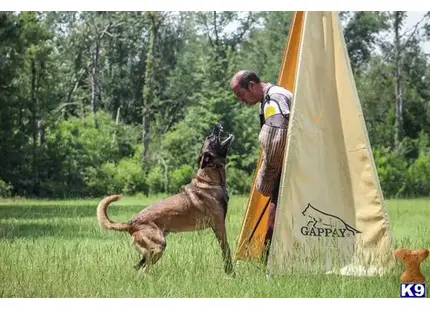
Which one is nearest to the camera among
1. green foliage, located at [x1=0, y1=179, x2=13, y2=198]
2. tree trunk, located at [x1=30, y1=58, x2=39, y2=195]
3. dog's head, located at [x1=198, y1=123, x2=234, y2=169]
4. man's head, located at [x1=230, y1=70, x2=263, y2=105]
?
dog's head, located at [x1=198, y1=123, x2=234, y2=169]

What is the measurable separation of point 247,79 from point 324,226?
0.98m

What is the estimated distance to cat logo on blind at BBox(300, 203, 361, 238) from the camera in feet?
20.0

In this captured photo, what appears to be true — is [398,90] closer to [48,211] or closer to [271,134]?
[271,134]

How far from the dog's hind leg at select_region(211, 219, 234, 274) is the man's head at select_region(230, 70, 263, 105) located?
29.7 inches

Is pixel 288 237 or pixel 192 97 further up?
pixel 192 97

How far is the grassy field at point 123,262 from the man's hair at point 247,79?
672 millimetres

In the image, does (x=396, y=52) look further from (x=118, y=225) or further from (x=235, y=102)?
(x=118, y=225)

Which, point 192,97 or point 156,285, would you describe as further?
point 192,97

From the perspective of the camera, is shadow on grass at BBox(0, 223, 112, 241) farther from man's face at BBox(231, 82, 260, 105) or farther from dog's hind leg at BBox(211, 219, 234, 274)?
man's face at BBox(231, 82, 260, 105)

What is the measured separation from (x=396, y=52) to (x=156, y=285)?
6.87 feet

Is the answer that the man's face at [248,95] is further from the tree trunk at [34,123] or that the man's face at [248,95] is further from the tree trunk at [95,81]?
the tree trunk at [34,123]

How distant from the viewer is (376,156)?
6473 mm

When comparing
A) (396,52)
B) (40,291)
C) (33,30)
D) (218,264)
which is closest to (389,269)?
(218,264)

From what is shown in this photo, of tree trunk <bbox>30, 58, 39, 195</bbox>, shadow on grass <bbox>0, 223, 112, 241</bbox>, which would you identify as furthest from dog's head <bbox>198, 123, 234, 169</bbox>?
tree trunk <bbox>30, 58, 39, 195</bbox>
